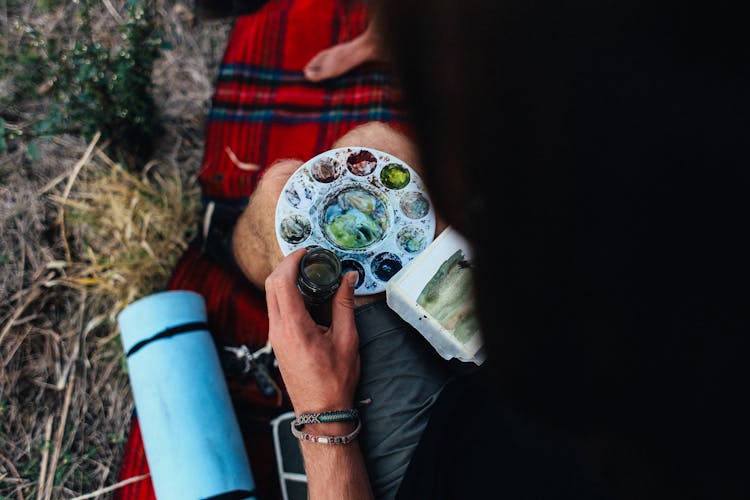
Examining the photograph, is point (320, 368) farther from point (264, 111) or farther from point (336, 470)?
point (264, 111)

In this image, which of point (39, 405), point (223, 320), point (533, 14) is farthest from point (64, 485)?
point (533, 14)

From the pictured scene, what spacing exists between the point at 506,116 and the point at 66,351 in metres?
1.45

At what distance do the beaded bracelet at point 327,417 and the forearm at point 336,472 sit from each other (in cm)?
4

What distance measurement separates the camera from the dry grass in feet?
4.63

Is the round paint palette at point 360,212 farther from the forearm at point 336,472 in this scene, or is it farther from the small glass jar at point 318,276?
the forearm at point 336,472

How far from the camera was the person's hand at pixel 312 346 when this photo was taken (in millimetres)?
949

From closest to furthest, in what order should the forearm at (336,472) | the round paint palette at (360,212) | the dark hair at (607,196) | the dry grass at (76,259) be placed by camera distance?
the dark hair at (607,196), the forearm at (336,472), the round paint palette at (360,212), the dry grass at (76,259)

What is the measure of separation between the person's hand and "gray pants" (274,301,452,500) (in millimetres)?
41

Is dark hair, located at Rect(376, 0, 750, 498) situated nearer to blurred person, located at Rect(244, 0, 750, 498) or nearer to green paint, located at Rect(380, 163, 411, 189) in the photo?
blurred person, located at Rect(244, 0, 750, 498)

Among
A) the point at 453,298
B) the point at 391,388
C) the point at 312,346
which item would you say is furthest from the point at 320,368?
the point at 453,298

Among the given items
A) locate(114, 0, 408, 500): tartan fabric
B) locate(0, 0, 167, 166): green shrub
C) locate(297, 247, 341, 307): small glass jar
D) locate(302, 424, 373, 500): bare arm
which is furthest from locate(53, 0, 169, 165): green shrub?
locate(302, 424, 373, 500): bare arm

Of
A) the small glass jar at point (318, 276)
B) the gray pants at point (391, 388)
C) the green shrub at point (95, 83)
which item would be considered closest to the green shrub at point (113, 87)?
the green shrub at point (95, 83)

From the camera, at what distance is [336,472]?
3.05 feet

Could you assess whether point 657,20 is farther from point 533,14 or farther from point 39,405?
point 39,405
